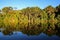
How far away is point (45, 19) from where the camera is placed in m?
41.3

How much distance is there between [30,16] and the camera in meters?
43.8

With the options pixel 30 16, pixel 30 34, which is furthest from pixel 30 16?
pixel 30 34

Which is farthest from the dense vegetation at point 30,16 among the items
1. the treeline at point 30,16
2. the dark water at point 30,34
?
the dark water at point 30,34

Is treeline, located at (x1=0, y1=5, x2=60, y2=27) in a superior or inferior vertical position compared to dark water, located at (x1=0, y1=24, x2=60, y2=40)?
superior

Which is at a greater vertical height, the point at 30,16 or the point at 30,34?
the point at 30,16

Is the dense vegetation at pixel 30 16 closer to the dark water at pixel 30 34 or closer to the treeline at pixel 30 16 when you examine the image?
the treeline at pixel 30 16

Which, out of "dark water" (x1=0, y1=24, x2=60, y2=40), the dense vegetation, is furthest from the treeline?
"dark water" (x1=0, y1=24, x2=60, y2=40)

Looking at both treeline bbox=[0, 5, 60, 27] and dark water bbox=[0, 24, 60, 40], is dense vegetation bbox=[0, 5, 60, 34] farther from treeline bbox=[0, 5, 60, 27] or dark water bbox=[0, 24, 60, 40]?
dark water bbox=[0, 24, 60, 40]

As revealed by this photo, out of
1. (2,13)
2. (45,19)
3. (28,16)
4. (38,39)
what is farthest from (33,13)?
(38,39)

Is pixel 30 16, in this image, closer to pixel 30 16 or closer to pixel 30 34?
pixel 30 16

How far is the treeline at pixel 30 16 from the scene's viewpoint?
40.3 metres

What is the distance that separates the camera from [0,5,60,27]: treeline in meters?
40.3

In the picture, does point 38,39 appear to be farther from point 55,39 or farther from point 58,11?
point 58,11

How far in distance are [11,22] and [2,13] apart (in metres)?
4.81
